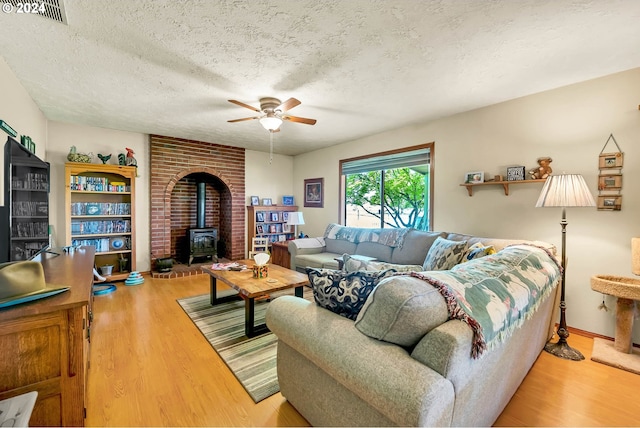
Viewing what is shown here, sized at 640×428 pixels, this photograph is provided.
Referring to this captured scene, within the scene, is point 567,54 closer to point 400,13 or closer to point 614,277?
point 400,13

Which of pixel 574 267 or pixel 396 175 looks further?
pixel 396 175

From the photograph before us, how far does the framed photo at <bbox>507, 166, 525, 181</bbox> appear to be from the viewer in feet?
9.58

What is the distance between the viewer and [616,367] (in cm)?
208

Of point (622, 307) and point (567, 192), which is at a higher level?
point (567, 192)

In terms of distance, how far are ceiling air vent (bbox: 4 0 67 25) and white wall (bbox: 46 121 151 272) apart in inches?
120

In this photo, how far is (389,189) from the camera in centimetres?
456

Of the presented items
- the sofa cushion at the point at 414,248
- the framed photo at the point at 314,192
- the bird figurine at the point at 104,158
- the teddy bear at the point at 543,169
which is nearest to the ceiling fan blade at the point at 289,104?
the sofa cushion at the point at 414,248

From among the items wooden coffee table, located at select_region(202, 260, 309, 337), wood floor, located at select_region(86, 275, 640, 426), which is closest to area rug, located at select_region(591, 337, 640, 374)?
wood floor, located at select_region(86, 275, 640, 426)

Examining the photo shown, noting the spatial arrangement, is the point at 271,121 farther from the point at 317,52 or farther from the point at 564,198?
the point at 564,198

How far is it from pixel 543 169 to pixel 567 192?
0.64 m

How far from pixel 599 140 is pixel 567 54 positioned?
96 centimetres

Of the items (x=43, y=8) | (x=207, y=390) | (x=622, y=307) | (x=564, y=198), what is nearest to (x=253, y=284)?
(x=207, y=390)

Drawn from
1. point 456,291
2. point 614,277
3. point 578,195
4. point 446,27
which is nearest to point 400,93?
point 446,27

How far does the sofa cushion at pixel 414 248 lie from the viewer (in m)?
3.44
